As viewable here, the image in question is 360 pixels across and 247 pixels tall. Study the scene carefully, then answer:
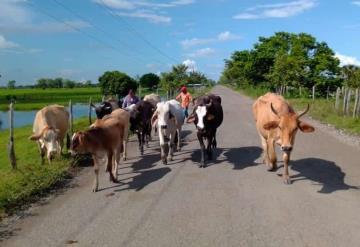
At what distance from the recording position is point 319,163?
10875 mm

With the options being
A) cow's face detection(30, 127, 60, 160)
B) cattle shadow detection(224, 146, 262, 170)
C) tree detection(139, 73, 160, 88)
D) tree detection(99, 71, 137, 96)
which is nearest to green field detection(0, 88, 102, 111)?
tree detection(99, 71, 137, 96)

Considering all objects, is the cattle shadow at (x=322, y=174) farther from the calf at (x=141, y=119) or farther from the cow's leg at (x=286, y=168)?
the calf at (x=141, y=119)

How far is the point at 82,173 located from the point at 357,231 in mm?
6420

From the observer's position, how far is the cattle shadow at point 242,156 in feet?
35.4

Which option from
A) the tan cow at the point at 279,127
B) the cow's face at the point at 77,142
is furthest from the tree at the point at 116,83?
the cow's face at the point at 77,142

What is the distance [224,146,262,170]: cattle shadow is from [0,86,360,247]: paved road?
70mm

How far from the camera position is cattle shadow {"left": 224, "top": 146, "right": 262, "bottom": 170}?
424 inches

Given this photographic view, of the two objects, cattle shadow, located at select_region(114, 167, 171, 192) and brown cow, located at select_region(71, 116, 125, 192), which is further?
cattle shadow, located at select_region(114, 167, 171, 192)

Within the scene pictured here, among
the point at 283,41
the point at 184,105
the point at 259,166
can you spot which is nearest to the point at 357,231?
the point at 259,166

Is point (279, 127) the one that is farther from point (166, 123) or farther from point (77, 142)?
point (77, 142)

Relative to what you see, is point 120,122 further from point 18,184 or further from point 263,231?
point 263,231

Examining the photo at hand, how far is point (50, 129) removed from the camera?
36.4 ft

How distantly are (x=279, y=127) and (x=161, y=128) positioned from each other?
3555 millimetres

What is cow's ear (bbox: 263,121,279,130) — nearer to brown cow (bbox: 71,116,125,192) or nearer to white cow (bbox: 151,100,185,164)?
white cow (bbox: 151,100,185,164)
